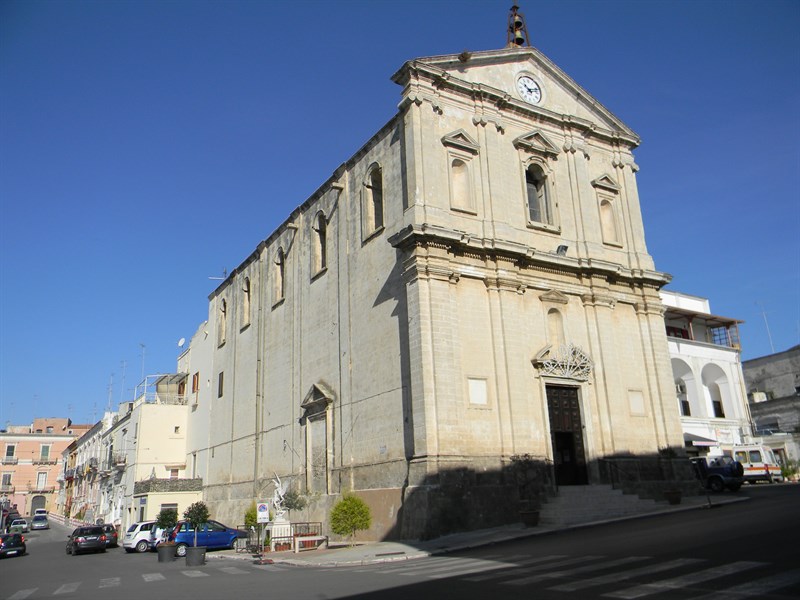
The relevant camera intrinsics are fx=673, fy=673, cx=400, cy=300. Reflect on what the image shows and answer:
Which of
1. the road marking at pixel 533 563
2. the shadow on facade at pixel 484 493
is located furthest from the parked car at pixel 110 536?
the road marking at pixel 533 563

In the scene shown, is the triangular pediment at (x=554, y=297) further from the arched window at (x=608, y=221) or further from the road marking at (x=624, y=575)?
the road marking at (x=624, y=575)

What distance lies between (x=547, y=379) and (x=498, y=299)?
3.43m

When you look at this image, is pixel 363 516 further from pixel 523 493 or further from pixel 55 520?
pixel 55 520

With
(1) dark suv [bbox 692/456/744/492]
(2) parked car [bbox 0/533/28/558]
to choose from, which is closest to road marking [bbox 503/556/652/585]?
(1) dark suv [bbox 692/456/744/492]

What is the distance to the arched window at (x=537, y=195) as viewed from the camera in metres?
27.1

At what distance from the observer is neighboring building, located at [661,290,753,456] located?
42438mm

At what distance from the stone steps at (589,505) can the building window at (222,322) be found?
26.0 metres

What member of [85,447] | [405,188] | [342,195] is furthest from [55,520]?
[405,188]

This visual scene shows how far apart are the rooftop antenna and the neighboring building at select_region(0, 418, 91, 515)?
78.9 m

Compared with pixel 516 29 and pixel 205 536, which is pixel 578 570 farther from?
pixel 516 29

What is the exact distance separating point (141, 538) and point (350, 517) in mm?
13671

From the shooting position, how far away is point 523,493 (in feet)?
70.6

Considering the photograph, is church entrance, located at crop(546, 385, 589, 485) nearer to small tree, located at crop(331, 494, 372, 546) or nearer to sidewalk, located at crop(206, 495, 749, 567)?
sidewalk, located at crop(206, 495, 749, 567)

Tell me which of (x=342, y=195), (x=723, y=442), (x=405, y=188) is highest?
(x=342, y=195)
